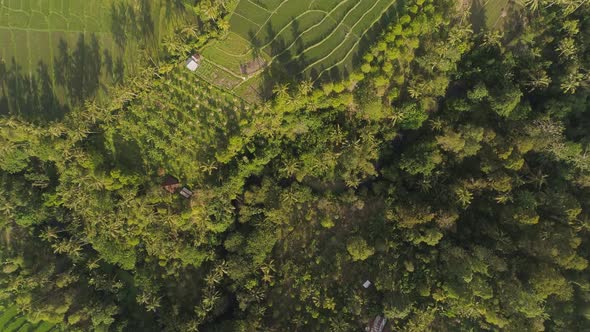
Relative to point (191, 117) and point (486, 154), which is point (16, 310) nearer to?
point (191, 117)

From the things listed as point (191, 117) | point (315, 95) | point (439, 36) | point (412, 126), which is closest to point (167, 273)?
point (191, 117)

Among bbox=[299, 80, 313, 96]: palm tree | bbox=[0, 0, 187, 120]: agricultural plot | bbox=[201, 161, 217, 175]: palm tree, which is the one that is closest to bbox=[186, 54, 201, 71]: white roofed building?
bbox=[0, 0, 187, 120]: agricultural plot

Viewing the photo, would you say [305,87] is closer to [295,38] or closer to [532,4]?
[295,38]

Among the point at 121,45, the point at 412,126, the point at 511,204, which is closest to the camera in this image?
the point at 511,204

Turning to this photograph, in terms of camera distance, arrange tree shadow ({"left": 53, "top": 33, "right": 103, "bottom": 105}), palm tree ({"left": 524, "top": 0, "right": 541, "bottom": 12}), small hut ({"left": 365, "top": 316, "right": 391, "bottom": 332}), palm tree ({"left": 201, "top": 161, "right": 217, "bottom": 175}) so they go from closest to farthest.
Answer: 1. small hut ({"left": 365, "top": 316, "right": 391, "bottom": 332})
2. palm tree ({"left": 524, "top": 0, "right": 541, "bottom": 12})
3. palm tree ({"left": 201, "top": 161, "right": 217, "bottom": 175})
4. tree shadow ({"left": 53, "top": 33, "right": 103, "bottom": 105})

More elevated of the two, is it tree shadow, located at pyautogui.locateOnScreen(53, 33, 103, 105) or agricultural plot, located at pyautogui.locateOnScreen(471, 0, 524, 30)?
agricultural plot, located at pyautogui.locateOnScreen(471, 0, 524, 30)

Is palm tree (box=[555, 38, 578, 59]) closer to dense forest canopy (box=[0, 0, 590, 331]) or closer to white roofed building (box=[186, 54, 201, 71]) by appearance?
dense forest canopy (box=[0, 0, 590, 331])
